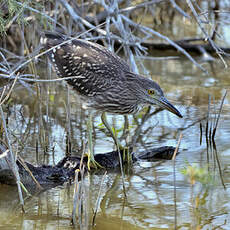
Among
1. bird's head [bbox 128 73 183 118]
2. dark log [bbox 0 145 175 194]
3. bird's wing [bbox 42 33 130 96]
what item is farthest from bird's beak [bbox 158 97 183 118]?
bird's wing [bbox 42 33 130 96]

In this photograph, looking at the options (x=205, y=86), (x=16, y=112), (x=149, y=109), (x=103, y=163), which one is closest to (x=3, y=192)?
(x=103, y=163)

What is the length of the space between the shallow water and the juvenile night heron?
1.07 ft

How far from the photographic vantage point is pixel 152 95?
5770 mm

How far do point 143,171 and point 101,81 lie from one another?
120 cm

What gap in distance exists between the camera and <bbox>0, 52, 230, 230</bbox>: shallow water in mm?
4203

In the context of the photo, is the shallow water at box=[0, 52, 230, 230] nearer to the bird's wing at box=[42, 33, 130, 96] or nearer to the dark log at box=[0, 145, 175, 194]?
the dark log at box=[0, 145, 175, 194]

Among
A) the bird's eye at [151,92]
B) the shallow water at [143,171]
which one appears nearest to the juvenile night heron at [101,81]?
the bird's eye at [151,92]

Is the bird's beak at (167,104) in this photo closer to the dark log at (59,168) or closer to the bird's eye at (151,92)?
the bird's eye at (151,92)

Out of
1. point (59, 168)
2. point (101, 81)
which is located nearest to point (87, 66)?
point (101, 81)

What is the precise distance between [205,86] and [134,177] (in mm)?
3462

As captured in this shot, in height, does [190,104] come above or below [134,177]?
above

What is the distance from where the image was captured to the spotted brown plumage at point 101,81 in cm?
583

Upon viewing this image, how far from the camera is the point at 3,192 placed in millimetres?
4828

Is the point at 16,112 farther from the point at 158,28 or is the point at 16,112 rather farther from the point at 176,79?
the point at 158,28
